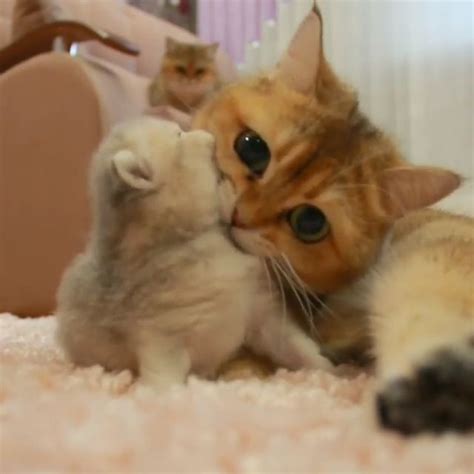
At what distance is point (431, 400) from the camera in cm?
43

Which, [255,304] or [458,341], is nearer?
[458,341]

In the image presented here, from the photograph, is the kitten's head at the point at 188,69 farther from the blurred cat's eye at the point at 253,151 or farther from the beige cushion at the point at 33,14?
the blurred cat's eye at the point at 253,151

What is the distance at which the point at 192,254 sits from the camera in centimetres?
69

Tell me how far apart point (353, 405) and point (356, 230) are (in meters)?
0.22

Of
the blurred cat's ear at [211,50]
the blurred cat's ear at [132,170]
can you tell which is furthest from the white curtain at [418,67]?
the blurred cat's ear at [132,170]

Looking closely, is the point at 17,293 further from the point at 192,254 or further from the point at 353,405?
the point at 353,405

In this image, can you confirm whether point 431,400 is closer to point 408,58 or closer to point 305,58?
point 305,58

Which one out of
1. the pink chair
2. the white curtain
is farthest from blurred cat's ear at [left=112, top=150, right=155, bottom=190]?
the white curtain

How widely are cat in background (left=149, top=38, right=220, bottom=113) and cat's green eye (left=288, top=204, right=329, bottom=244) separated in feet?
5.69

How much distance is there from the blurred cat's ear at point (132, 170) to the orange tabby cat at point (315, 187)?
88mm

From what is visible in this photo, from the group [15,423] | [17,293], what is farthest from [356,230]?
[17,293]

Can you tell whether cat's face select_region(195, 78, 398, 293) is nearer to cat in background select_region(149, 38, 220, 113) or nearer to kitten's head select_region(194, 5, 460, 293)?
kitten's head select_region(194, 5, 460, 293)

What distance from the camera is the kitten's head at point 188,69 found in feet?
8.69

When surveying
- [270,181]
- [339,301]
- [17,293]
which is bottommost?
[17,293]
